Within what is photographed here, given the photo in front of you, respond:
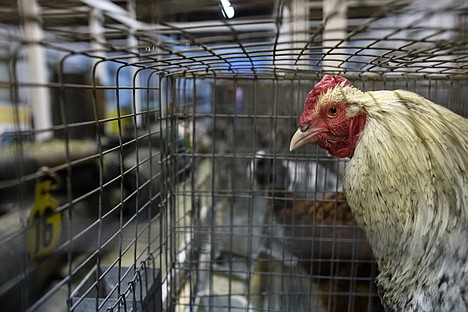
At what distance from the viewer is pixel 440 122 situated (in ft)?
2.80

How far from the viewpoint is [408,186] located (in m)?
0.83

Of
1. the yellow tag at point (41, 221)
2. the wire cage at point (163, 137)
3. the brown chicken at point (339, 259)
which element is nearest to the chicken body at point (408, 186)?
the wire cage at point (163, 137)

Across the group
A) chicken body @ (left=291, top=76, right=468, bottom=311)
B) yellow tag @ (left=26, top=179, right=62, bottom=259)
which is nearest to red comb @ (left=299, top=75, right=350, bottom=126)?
chicken body @ (left=291, top=76, right=468, bottom=311)

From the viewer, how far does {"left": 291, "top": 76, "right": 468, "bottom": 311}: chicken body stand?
797 mm

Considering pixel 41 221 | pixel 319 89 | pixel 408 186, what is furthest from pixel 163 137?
pixel 408 186

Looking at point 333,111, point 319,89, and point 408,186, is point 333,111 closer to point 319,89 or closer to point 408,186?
point 319,89

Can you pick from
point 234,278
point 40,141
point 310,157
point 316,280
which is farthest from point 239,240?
point 40,141

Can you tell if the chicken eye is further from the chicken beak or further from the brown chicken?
the brown chicken

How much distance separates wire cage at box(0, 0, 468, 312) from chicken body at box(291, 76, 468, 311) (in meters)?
0.14

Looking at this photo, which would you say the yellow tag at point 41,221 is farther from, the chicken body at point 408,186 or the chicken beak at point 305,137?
the chicken body at point 408,186

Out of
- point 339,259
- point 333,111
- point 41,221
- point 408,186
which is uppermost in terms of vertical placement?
point 333,111

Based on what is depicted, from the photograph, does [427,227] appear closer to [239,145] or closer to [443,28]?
[443,28]

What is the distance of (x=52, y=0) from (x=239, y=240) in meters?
1.57

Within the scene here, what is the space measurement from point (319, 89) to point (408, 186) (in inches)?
13.0
